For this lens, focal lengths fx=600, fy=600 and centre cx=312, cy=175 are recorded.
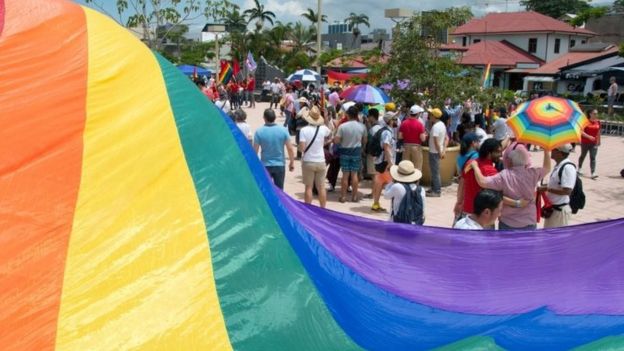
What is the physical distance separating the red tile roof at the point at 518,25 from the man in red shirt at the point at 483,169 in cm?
Answer: 4820

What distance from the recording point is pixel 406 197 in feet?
18.3

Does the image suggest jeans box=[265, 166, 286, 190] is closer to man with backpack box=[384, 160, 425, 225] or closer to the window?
man with backpack box=[384, 160, 425, 225]

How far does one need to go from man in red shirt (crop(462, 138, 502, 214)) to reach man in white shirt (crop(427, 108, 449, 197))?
406 cm

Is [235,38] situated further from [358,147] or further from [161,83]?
[161,83]

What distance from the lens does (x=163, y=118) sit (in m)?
3.44

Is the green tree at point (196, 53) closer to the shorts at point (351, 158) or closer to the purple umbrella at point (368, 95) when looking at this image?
the purple umbrella at point (368, 95)

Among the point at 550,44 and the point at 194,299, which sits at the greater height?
the point at 550,44

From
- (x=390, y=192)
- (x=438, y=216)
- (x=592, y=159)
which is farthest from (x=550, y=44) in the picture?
(x=390, y=192)

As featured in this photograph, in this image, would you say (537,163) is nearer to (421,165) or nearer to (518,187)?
(421,165)

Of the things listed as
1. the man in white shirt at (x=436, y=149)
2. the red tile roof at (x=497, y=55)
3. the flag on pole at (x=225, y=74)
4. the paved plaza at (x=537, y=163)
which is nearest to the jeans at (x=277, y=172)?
the paved plaza at (x=537, y=163)

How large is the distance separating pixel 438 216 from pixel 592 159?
557cm

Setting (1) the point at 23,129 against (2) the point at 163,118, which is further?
(2) the point at 163,118

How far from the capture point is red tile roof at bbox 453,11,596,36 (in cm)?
5300

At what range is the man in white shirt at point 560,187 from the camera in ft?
18.7
